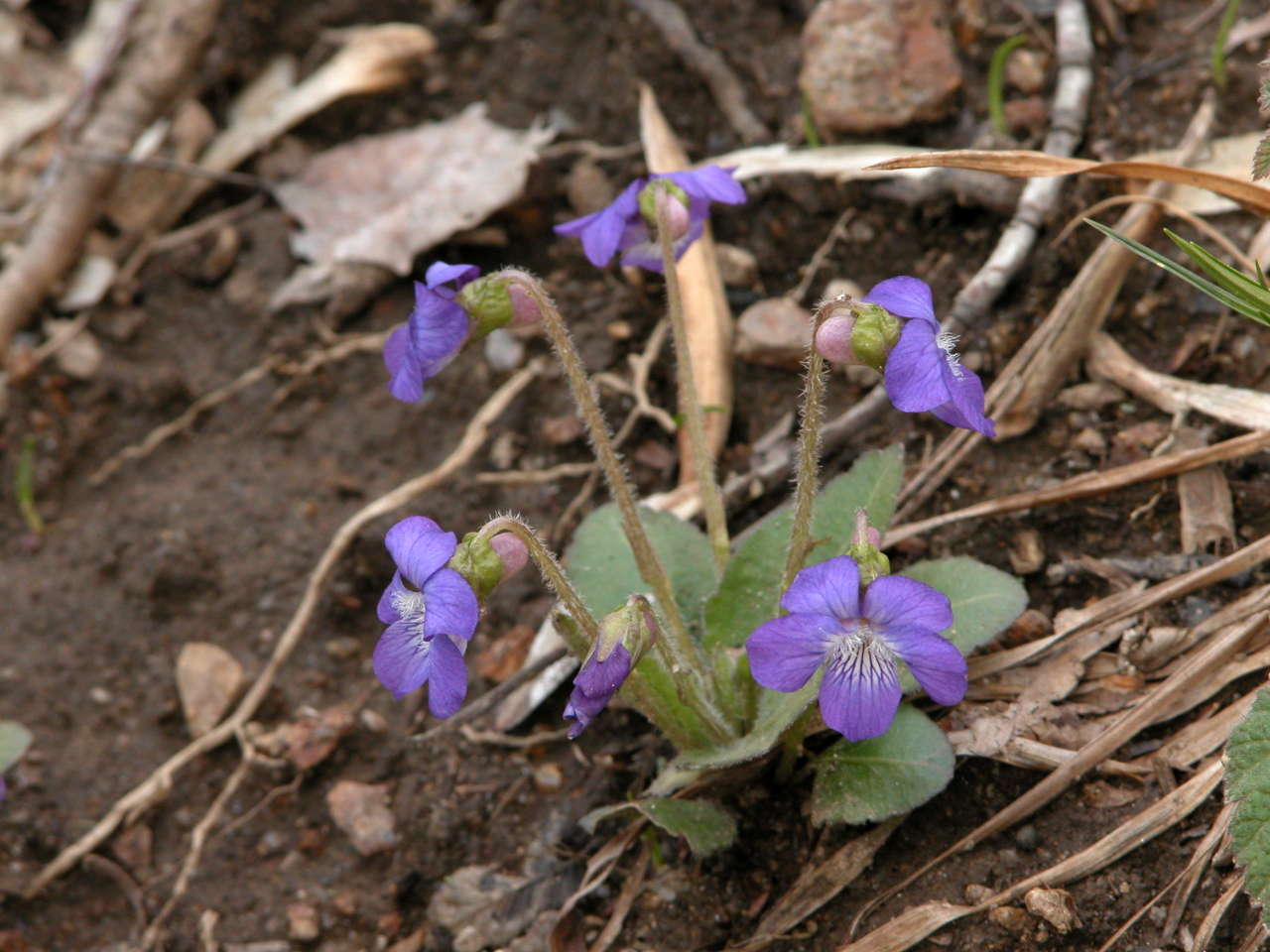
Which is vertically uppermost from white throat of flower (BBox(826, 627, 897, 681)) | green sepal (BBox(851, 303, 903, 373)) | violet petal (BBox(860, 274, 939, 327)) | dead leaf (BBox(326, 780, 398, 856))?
violet petal (BBox(860, 274, 939, 327))

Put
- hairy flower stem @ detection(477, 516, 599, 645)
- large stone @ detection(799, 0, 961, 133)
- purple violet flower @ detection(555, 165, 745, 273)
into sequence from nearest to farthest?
1. hairy flower stem @ detection(477, 516, 599, 645)
2. purple violet flower @ detection(555, 165, 745, 273)
3. large stone @ detection(799, 0, 961, 133)

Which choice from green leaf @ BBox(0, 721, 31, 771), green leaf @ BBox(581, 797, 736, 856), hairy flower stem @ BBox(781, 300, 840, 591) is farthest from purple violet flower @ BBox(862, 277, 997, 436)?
green leaf @ BBox(0, 721, 31, 771)

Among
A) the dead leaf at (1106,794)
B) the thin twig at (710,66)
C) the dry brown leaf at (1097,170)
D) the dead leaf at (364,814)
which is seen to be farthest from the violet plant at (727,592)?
the thin twig at (710,66)

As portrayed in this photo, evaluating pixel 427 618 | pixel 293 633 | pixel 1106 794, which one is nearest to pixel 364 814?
pixel 293 633

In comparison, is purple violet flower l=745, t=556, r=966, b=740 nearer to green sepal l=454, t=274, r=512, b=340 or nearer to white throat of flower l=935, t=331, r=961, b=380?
white throat of flower l=935, t=331, r=961, b=380

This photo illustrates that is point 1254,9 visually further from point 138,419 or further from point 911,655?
point 138,419
